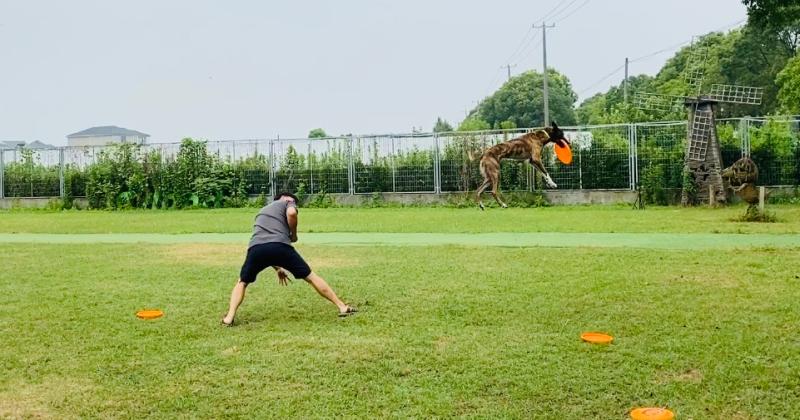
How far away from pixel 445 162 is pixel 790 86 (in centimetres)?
3197

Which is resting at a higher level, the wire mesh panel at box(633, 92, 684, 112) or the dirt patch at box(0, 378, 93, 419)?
the wire mesh panel at box(633, 92, 684, 112)

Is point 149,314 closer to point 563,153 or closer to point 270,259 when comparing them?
point 270,259

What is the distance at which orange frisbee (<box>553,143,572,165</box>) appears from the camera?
77.5 ft

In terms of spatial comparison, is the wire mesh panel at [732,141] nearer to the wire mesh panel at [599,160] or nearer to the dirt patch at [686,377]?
the wire mesh panel at [599,160]

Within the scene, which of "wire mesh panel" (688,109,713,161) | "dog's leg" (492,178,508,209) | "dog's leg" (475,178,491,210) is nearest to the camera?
"wire mesh panel" (688,109,713,161)

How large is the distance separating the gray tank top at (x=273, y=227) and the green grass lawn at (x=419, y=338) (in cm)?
70

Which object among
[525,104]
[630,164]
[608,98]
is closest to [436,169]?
[630,164]

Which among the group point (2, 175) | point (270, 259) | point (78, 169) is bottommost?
point (270, 259)

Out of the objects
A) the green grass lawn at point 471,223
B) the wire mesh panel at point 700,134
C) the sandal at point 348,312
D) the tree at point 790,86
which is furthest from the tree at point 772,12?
the tree at point 790,86

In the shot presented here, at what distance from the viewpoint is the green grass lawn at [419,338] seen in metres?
4.38

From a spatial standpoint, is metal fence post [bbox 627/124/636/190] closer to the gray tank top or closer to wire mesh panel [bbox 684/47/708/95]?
wire mesh panel [bbox 684/47/708/95]

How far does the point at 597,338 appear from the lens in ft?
18.3

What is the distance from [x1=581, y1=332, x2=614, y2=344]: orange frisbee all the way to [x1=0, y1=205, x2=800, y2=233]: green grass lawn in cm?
862

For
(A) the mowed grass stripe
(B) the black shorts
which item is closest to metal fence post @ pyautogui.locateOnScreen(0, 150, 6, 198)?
(A) the mowed grass stripe
